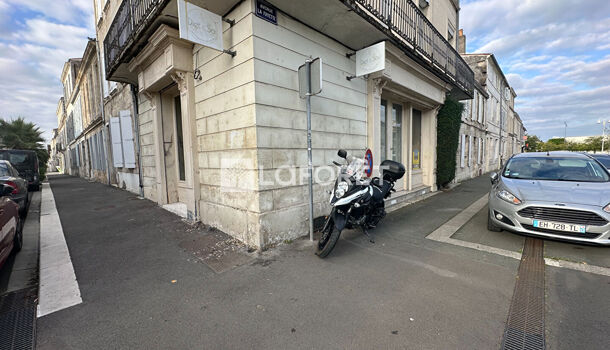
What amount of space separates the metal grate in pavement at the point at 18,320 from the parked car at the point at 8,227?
2.08 ft

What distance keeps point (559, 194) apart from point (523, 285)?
1.79 meters

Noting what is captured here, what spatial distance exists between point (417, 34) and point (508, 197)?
18.0 ft

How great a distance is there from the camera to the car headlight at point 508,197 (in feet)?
12.4

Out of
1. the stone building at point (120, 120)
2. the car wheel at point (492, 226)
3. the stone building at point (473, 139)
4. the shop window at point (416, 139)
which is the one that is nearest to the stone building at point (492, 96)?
the stone building at point (473, 139)

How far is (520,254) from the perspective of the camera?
3469 mm

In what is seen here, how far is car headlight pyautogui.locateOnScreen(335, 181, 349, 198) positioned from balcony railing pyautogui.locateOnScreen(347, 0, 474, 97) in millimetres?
2919

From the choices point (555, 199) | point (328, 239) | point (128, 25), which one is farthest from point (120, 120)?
point (555, 199)

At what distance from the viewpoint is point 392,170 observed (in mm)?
4516

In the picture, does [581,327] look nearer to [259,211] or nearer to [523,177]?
[523,177]

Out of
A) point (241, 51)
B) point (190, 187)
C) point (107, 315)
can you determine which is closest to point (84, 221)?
point (190, 187)

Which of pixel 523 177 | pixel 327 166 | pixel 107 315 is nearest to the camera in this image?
pixel 107 315

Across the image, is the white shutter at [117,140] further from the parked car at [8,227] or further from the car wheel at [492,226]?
the car wheel at [492,226]

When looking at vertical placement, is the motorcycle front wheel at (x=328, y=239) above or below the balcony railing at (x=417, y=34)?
below

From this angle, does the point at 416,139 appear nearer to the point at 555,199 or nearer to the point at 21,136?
the point at 555,199
